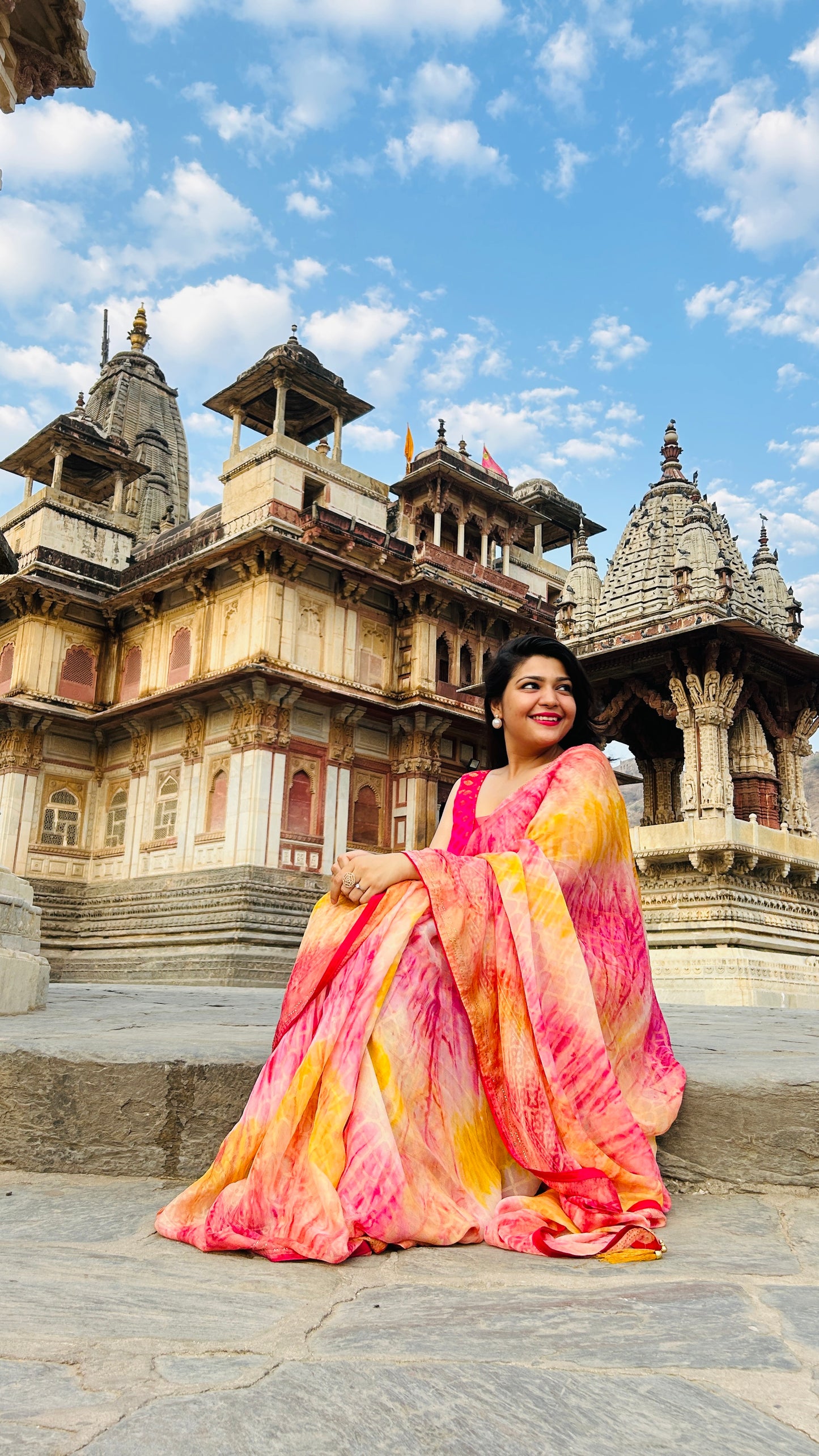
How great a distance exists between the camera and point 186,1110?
2838 mm

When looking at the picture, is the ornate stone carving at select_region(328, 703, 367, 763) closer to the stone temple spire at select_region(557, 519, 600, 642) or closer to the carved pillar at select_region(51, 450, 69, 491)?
the stone temple spire at select_region(557, 519, 600, 642)

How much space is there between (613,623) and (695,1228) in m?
13.2

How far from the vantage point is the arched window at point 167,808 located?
1908cm

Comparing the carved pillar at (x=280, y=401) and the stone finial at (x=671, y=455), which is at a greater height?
the carved pillar at (x=280, y=401)

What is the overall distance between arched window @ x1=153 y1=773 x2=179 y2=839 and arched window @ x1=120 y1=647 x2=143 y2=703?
7.08 feet

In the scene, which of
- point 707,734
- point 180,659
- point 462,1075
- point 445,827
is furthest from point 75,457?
point 462,1075

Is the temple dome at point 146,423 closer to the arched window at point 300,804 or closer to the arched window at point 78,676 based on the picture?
the arched window at point 78,676

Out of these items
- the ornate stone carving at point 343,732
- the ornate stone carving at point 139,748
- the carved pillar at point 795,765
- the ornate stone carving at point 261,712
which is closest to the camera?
the carved pillar at point 795,765

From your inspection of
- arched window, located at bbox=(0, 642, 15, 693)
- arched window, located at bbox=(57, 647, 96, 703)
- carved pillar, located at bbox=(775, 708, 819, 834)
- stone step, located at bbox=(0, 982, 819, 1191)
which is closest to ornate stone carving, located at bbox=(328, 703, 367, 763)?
arched window, located at bbox=(57, 647, 96, 703)

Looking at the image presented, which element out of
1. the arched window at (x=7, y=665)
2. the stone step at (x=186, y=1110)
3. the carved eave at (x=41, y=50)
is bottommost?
the stone step at (x=186, y=1110)

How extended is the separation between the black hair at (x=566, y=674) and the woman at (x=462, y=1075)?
0.46 metres

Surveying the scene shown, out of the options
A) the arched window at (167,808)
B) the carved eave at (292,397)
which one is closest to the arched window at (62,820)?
the arched window at (167,808)

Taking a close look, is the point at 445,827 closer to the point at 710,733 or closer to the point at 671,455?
the point at 710,733

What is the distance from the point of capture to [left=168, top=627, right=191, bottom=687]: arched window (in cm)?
1947
